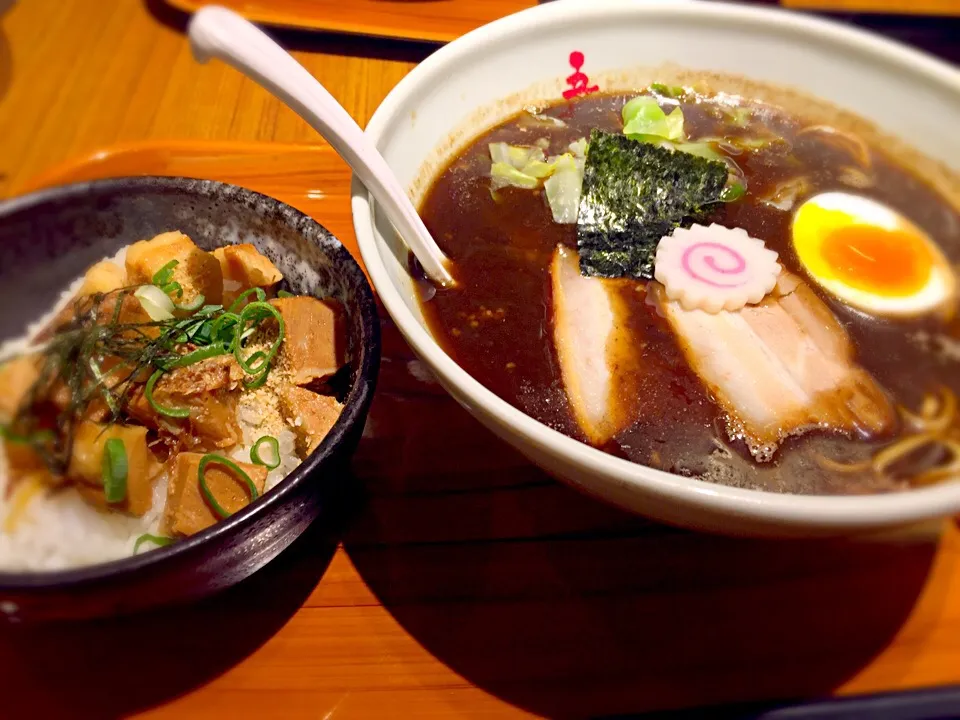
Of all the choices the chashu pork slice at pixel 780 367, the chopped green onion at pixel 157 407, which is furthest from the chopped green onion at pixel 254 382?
the chashu pork slice at pixel 780 367

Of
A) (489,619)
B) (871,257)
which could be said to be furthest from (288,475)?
(871,257)

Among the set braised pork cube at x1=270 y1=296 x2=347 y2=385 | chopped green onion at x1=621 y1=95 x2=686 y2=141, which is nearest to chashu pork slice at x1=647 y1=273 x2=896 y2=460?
chopped green onion at x1=621 y1=95 x2=686 y2=141

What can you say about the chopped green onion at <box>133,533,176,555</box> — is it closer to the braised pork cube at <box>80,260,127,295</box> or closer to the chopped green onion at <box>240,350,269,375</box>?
the chopped green onion at <box>240,350,269,375</box>

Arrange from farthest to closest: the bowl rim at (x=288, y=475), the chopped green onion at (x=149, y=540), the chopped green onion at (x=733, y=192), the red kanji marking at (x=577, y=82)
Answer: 1. the red kanji marking at (x=577, y=82)
2. the chopped green onion at (x=733, y=192)
3. the chopped green onion at (x=149, y=540)
4. the bowl rim at (x=288, y=475)

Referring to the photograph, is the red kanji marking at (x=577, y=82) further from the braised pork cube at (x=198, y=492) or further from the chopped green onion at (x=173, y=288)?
the braised pork cube at (x=198, y=492)

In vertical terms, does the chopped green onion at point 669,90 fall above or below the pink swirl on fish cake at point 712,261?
above
